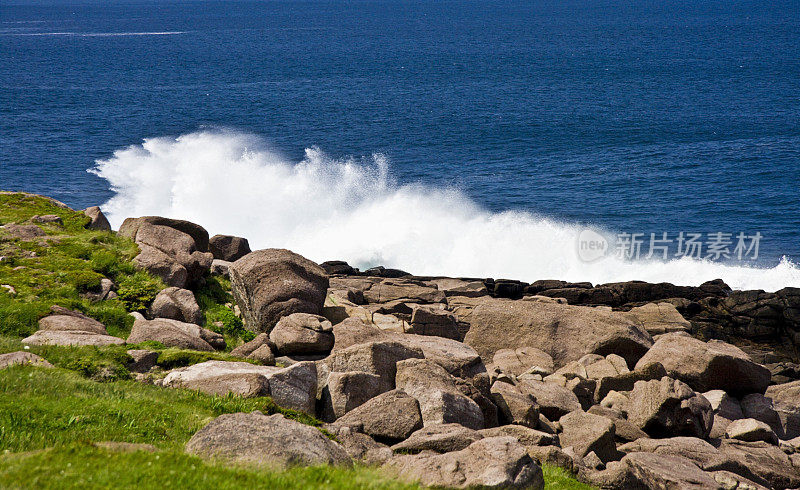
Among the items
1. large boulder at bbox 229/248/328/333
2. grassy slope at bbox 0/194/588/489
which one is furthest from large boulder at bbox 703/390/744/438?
large boulder at bbox 229/248/328/333

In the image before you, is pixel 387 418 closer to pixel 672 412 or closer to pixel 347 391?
pixel 347 391

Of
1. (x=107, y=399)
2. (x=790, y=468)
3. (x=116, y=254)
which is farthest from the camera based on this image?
(x=116, y=254)

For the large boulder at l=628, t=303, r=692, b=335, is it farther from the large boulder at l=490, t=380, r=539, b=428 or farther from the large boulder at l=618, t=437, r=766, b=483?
the large boulder at l=490, t=380, r=539, b=428

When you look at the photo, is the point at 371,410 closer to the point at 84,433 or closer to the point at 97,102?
the point at 84,433

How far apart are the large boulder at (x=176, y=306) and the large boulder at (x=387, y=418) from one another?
37.8 ft

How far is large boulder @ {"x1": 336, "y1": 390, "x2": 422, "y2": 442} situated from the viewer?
1506cm

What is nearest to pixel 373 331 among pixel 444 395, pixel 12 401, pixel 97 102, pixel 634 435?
pixel 444 395

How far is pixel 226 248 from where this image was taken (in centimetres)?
3709

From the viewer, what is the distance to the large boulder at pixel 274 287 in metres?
26.3

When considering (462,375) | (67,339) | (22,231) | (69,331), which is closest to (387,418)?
(462,375)

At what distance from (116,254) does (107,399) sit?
1641cm

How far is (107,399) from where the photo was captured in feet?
45.2

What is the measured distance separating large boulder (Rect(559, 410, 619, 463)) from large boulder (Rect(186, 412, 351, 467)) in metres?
8.22

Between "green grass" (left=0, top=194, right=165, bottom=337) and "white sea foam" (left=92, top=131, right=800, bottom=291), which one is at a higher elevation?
"white sea foam" (left=92, top=131, right=800, bottom=291)
